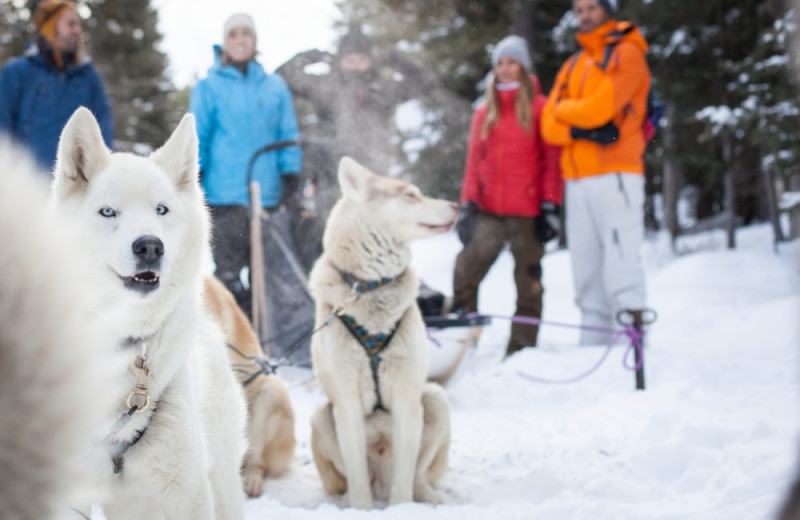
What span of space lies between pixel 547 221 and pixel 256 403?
300 centimetres

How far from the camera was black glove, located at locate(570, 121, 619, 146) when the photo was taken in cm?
447

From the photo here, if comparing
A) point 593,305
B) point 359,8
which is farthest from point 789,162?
point 359,8

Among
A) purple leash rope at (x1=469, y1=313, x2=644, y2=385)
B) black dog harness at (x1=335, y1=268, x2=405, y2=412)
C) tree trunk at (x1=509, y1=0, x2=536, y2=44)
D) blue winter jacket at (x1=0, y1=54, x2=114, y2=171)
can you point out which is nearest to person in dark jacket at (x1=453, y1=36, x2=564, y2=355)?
purple leash rope at (x1=469, y1=313, x2=644, y2=385)

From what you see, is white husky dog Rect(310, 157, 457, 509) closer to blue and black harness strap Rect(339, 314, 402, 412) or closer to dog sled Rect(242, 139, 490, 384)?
blue and black harness strap Rect(339, 314, 402, 412)

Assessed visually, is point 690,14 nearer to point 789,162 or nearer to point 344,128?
point 789,162

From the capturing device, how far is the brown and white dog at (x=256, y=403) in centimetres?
262

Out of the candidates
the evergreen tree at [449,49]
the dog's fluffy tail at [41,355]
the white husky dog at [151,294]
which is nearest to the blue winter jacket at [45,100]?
the white husky dog at [151,294]

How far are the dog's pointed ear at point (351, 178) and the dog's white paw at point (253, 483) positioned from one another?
53.0 inches

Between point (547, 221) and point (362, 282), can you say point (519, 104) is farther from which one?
point (362, 282)

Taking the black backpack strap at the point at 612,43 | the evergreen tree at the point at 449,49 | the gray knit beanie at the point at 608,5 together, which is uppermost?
the evergreen tree at the point at 449,49

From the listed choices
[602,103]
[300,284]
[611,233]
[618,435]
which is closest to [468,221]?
[611,233]

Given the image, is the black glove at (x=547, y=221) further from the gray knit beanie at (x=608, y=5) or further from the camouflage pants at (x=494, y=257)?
the gray knit beanie at (x=608, y=5)

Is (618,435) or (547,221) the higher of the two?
(547,221)

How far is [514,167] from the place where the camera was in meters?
4.87
